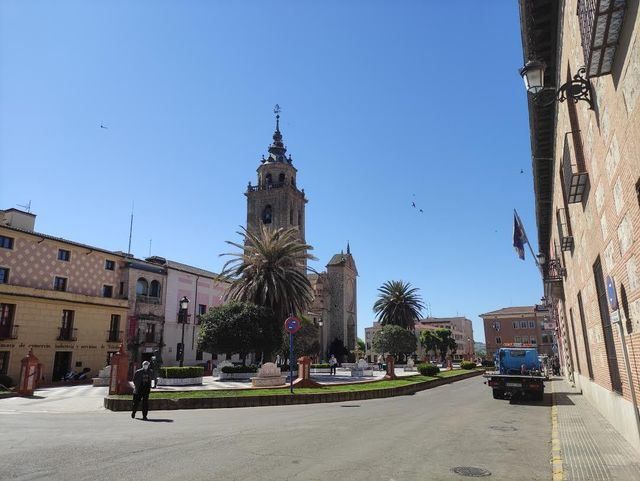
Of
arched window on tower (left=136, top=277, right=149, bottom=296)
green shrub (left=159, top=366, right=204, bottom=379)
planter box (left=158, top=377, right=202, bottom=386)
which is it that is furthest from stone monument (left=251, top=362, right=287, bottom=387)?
arched window on tower (left=136, top=277, right=149, bottom=296)

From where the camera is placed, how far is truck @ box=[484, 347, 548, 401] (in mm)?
16797

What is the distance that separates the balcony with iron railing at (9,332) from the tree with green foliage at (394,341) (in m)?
41.2

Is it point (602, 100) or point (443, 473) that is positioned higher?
point (602, 100)

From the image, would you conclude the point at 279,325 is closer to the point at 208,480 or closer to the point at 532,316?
the point at 208,480

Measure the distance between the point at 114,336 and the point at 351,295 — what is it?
47392mm

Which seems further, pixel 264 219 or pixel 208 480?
pixel 264 219

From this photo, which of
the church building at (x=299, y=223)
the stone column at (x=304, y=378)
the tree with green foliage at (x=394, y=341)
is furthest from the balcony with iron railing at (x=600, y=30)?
the church building at (x=299, y=223)

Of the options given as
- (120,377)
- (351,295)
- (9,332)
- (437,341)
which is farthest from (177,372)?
(437,341)

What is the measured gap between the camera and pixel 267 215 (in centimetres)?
6719

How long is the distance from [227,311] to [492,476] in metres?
28.0

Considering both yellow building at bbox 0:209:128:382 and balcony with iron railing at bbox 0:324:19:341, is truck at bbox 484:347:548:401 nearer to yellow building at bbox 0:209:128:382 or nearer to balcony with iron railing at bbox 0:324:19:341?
yellow building at bbox 0:209:128:382

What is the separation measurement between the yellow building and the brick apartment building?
3152cm

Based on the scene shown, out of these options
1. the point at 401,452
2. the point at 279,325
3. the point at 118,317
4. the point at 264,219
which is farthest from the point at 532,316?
the point at 401,452

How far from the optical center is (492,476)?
624 centimetres
